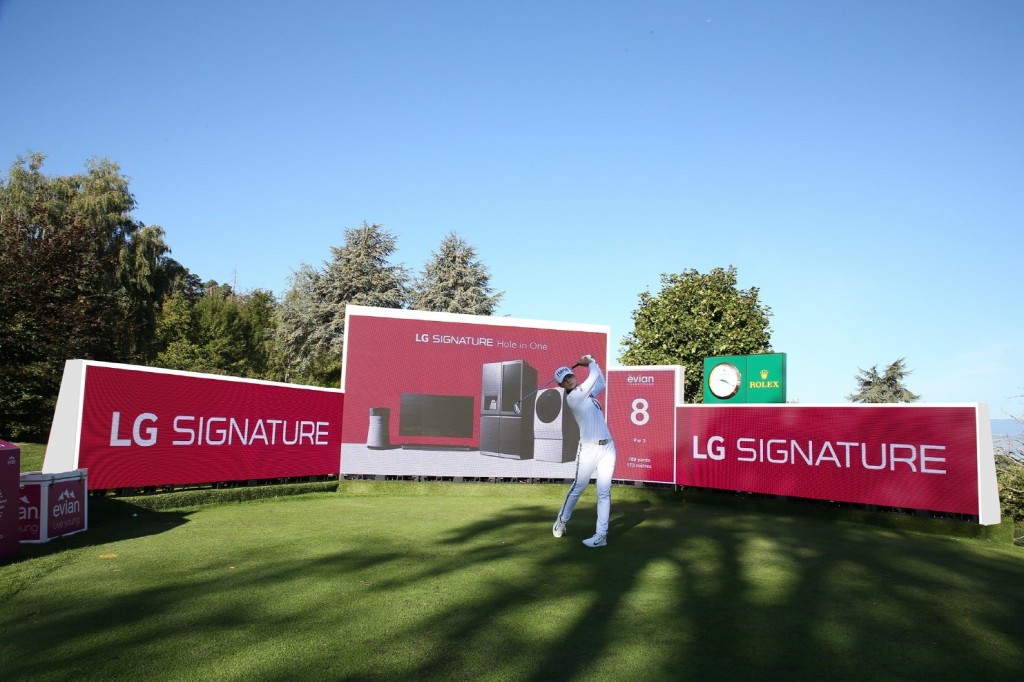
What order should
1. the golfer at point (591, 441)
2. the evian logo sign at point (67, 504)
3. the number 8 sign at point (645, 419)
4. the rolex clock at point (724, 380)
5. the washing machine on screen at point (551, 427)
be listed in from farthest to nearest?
the washing machine on screen at point (551, 427)
the number 8 sign at point (645, 419)
the rolex clock at point (724, 380)
the golfer at point (591, 441)
the evian logo sign at point (67, 504)

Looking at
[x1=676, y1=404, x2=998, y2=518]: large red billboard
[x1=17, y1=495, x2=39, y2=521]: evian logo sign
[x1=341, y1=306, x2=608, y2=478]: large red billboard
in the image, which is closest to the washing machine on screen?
[x1=341, y1=306, x2=608, y2=478]: large red billboard

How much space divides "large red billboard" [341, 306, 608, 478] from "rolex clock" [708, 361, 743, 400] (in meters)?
3.37

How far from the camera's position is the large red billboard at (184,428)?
36.7 feet

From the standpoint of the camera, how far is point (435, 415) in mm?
17922

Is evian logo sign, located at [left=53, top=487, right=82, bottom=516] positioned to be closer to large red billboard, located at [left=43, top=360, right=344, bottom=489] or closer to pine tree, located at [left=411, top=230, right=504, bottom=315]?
large red billboard, located at [left=43, top=360, right=344, bottom=489]

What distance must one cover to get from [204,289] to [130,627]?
79289 millimetres

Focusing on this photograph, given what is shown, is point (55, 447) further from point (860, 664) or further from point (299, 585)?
point (860, 664)

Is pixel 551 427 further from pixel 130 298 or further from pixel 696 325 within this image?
pixel 130 298

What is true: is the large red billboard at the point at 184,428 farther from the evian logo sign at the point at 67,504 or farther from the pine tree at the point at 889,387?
the pine tree at the point at 889,387

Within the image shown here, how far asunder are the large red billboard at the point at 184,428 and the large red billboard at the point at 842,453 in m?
9.11

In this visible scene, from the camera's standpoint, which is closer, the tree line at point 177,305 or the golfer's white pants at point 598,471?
the golfer's white pants at point 598,471

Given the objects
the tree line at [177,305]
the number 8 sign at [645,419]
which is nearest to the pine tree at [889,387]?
the tree line at [177,305]

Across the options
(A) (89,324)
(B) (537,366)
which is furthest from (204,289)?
(B) (537,366)
